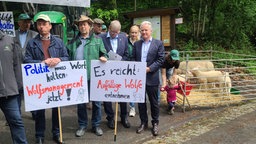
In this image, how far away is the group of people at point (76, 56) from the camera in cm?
407

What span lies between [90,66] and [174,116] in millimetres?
2581

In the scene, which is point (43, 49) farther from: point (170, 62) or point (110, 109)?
point (170, 62)

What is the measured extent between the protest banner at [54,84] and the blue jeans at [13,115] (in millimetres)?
248

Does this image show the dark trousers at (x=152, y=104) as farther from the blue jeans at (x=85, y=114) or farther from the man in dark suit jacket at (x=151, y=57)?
the blue jeans at (x=85, y=114)

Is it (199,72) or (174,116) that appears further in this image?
(199,72)

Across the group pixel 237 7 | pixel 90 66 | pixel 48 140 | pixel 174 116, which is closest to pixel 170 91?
pixel 174 116

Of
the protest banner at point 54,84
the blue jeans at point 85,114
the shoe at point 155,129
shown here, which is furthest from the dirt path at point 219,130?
the protest banner at point 54,84

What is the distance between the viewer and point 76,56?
A: 515cm

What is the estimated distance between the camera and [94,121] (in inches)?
215

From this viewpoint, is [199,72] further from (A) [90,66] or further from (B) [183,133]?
(A) [90,66]

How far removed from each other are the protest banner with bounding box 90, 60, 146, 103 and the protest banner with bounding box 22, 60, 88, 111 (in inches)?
9.7

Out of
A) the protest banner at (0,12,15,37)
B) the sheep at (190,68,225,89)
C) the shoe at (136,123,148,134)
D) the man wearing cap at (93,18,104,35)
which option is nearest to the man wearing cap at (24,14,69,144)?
the shoe at (136,123,148,134)

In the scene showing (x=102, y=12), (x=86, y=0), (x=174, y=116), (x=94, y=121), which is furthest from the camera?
(x=102, y=12)

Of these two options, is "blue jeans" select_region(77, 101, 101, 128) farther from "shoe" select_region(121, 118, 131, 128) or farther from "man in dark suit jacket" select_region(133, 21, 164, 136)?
"man in dark suit jacket" select_region(133, 21, 164, 136)
